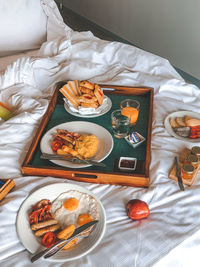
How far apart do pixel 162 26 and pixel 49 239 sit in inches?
87.6

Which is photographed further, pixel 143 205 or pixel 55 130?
pixel 55 130

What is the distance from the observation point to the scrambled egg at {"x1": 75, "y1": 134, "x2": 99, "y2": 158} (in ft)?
3.31

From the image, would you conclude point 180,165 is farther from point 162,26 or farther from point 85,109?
point 162,26

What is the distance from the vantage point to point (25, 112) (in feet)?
3.87

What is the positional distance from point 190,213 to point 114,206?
23 cm

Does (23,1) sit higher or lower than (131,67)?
higher

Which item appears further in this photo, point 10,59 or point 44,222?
point 10,59

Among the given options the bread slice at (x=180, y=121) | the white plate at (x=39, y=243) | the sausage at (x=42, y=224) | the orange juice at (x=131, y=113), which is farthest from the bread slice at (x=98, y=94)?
the sausage at (x=42, y=224)

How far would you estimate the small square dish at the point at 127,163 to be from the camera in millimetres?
961

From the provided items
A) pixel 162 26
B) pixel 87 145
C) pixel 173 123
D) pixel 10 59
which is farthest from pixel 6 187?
pixel 162 26

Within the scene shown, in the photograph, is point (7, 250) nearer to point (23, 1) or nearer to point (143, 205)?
point (143, 205)

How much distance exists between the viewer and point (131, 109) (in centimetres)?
118

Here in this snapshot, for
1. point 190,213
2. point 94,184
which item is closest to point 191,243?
point 190,213

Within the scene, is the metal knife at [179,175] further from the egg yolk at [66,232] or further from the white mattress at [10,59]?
the white mattress at [10,59]
